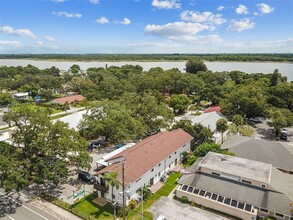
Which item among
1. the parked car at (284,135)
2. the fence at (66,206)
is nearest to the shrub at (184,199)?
the fence at (66,206)

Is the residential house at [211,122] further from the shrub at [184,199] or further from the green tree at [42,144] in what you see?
the green tree at [42,144]

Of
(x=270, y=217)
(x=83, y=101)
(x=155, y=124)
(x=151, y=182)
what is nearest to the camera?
(x=270, y=217)

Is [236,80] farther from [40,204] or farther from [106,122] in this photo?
[40,204]

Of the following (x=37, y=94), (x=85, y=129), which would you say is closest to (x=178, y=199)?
(x=85, y=129)

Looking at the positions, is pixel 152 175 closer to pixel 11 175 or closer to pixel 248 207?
pixel 248 207

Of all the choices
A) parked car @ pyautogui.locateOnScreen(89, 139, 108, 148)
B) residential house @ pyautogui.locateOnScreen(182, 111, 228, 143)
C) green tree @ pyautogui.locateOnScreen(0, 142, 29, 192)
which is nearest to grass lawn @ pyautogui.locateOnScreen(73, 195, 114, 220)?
green tree @ pyautogui.locateOnScreen(0, 142, 29, 192)

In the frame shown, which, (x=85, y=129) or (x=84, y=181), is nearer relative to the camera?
(x=84, y=181)

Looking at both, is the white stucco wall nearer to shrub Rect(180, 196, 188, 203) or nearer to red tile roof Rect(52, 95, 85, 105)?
shrub Rect(180, 196, 188, 203)
